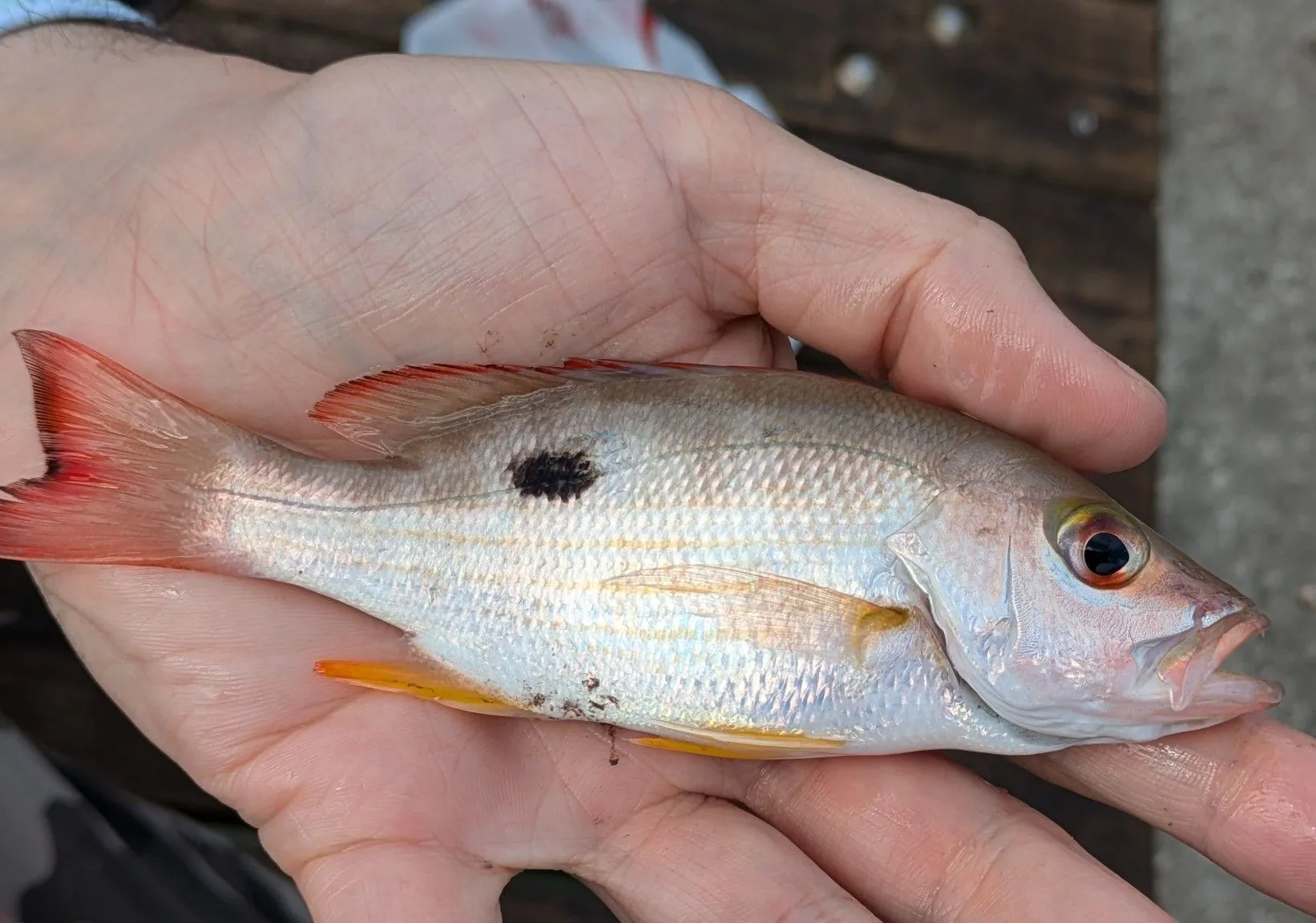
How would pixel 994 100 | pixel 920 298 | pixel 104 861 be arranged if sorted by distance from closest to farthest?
pixel 920 298 < pixel 104 861 < pixel 994 100

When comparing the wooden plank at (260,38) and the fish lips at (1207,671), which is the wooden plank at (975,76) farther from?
the fish lips at (1207,671)

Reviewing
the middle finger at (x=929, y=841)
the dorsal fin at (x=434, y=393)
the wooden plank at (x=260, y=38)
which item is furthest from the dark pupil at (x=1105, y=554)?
the wooden plank at (x=260, y=38)

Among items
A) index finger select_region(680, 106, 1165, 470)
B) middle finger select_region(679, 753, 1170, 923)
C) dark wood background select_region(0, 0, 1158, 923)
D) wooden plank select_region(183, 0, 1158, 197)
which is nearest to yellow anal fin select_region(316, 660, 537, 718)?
middle finger select_region(679, 753, 1170, 923)

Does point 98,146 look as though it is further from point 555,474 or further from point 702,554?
point 702,554

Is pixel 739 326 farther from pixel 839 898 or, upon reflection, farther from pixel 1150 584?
pixel 839 898

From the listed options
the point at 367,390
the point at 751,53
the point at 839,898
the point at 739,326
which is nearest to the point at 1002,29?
the point at 751,53

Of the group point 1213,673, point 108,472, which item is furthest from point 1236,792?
point 108,472

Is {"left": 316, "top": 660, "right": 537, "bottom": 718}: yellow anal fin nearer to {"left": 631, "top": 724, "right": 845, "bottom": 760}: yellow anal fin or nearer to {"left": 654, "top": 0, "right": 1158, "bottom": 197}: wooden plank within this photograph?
{"left": 631, "top": 724, "right": 845, "bottom": 760}: yellow anal fin
